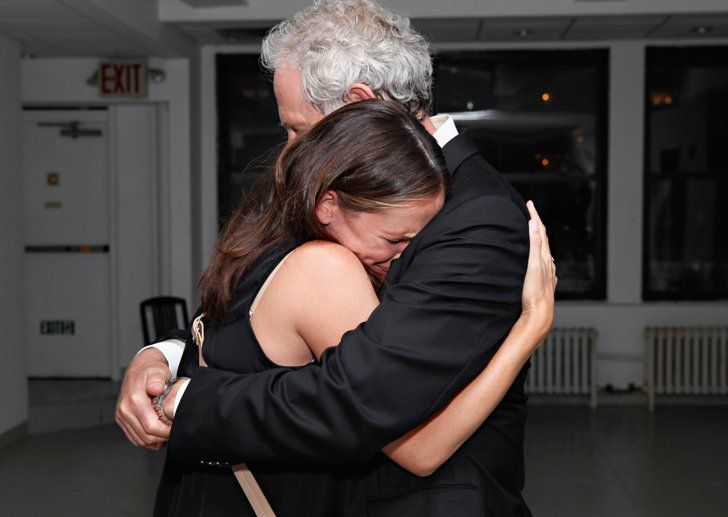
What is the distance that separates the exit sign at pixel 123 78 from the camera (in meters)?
6.89

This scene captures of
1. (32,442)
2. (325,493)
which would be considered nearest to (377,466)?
(325,493)

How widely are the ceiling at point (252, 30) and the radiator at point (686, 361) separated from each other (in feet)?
7.94

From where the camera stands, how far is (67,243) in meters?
7.58

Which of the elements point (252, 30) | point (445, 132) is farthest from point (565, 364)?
point (445, 132)

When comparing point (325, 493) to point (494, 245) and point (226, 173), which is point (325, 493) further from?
point (226, 173)

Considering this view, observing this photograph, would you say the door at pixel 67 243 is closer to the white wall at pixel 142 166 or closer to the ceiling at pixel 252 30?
the white wall at pixel 142 166

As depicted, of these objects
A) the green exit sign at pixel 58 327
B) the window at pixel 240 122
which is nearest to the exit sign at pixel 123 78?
the window at pixel 240 122

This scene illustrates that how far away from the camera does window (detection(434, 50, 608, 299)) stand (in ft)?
24.3

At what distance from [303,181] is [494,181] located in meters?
0.31

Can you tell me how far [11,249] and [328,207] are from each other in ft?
16.8

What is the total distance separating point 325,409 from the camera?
1146 millimetres

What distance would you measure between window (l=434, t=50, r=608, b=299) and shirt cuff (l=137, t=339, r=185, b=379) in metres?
5.99

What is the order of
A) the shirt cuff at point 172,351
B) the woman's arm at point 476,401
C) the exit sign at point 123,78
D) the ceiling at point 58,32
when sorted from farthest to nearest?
the exit sign at point 123,78 → the ceiling at point 58,32 → the shirt cuff at point 172,351 → the woman's arm at point 476,401

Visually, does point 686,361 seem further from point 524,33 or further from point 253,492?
point 253,492
